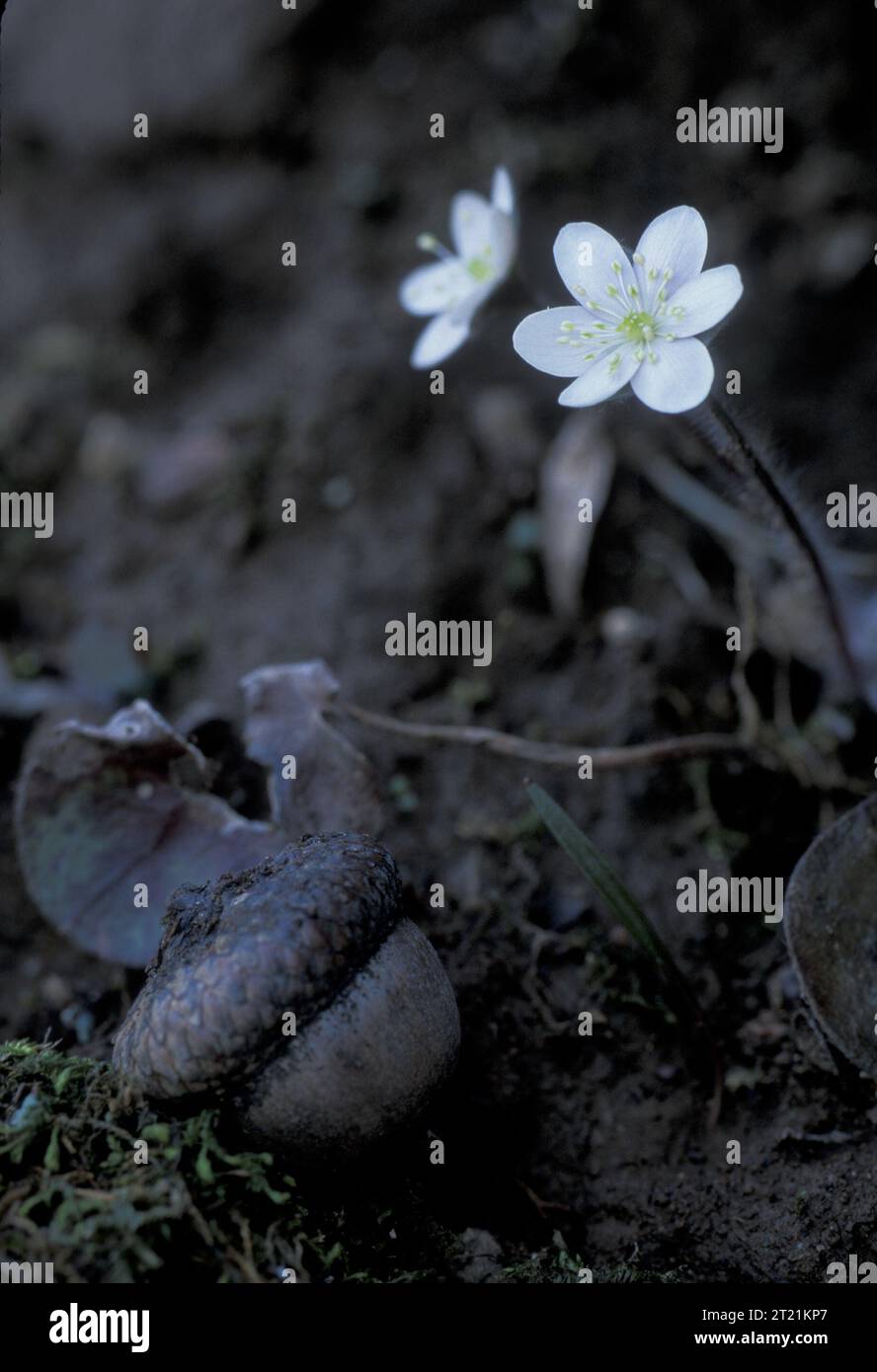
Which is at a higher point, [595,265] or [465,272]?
[465,272]

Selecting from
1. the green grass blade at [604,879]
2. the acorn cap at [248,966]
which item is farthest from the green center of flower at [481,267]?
the acorn cap at [248,966]

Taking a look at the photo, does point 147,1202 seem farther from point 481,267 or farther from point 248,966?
point 481,267

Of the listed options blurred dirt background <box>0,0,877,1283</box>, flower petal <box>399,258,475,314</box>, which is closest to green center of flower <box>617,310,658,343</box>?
blurred dirt background <box>0,0,877,1283</box>

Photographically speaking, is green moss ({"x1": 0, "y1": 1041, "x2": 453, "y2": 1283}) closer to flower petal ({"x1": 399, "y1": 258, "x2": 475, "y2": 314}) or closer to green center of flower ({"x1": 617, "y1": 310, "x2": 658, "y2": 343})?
green center of flower ({"x1": 617, "y1": 310, "x2": 658, "y2": 343})

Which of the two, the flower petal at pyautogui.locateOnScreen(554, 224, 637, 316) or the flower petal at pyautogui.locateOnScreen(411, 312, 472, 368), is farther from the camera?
the flower petal at pyautogui.locateOnScreen(411, 312, 472, 368)

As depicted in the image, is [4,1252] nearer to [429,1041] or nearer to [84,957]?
[429,1041]

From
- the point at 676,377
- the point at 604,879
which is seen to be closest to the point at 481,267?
the point at 676,377
